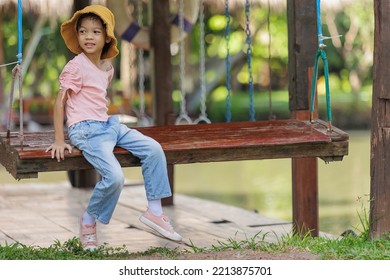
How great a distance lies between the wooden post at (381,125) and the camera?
15.1ft

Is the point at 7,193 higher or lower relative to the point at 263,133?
lower

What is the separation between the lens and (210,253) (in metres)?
4.42

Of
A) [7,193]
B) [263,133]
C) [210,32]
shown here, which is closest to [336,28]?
[210,32]

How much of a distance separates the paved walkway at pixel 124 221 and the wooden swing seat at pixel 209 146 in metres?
0.54

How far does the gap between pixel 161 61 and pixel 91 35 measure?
234 cm

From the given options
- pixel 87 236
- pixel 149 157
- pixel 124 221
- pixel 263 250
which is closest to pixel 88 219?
pixel 87 236

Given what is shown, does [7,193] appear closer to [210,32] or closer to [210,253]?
[210,253]

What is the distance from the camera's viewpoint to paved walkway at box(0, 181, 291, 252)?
538 centimetres

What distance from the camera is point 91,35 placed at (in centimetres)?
452

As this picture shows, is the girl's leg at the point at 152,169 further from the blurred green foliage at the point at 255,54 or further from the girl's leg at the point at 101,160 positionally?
the blurred green foliage at the point at 255,54

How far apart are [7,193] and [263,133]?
3.44 m

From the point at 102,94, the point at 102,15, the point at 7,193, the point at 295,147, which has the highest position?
the point at 102,15

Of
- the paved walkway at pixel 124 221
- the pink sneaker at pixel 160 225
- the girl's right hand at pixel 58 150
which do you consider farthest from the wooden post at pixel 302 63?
the girl's right hand at pixel 58 150

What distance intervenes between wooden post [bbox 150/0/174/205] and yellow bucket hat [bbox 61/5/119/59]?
220 cm
